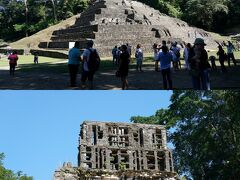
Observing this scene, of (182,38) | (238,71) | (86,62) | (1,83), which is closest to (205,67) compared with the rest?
(238,71)

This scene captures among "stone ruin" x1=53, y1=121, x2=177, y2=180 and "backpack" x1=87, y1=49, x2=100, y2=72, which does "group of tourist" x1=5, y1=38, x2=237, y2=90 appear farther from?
"stone ruin" x1=53, y1=121, x2=177, y2=180

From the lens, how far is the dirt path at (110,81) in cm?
829

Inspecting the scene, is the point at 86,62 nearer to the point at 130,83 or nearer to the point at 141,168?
the point at 130,83

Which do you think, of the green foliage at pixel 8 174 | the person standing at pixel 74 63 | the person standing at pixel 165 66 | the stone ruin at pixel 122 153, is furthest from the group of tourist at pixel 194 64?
the green foliage at pixel 8 174

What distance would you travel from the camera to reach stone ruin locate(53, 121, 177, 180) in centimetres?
2144

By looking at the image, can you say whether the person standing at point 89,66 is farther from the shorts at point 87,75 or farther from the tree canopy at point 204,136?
the tree canopy at point 204,136

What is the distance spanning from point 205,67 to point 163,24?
22659mm

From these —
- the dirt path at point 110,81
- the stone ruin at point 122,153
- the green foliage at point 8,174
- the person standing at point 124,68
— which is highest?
the person standing at point 124,68

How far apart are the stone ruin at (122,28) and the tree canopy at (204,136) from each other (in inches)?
148

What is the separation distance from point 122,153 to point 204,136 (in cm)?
514

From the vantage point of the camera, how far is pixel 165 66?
9.01 m

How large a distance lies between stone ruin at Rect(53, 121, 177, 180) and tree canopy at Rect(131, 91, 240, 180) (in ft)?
9.02

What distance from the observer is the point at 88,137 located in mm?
23219

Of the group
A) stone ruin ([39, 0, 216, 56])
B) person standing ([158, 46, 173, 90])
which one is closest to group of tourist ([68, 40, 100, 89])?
person standing ([158, 46, 173, 90])
